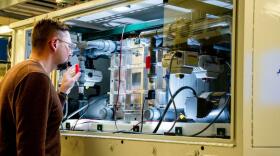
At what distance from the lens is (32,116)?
73.0 inches

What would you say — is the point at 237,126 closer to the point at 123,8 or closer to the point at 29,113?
the point at 29,113

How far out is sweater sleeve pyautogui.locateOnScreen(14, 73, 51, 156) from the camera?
1.85 meters

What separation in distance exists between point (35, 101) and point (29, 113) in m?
0.06

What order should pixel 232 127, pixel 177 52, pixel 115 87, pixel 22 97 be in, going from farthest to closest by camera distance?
pixel 115 87 → pixel 177 52 → pixel 22 97 → pixel 232 127

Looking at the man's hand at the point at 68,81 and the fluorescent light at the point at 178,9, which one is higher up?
the fluorescent light at the point at 178,9

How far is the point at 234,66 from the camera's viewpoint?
1.69 meters

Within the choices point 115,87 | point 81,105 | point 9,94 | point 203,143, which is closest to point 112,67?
point 115,87

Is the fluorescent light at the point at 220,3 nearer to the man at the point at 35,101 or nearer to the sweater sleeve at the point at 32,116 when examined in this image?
the man at the point at 35,101

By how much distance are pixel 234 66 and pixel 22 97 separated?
906 millimetres

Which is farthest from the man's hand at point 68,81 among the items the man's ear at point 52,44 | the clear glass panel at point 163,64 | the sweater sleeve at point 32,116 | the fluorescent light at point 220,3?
the fluorescent light at point 220,3

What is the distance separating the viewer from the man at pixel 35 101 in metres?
1.86

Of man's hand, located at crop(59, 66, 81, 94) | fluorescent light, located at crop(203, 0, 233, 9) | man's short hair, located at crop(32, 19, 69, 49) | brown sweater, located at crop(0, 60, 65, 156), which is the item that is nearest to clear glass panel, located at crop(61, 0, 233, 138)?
fluorescent light, located at crop(203, 0, 233, 9)

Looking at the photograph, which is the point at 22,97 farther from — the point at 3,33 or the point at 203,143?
the point at 3,33

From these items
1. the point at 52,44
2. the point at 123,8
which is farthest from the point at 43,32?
the point at 123,8
